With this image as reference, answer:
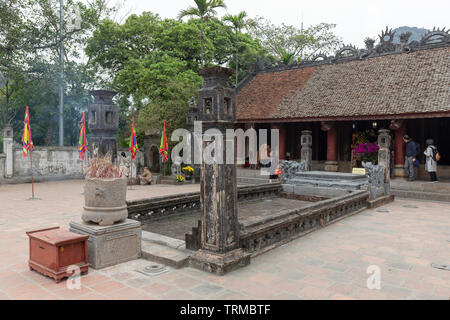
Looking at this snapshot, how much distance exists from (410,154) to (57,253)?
43.3 feet

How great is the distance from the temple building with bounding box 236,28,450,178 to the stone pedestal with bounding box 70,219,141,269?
1175 cm

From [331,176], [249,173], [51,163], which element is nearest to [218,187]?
[331,176]

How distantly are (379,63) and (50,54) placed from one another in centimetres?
1974

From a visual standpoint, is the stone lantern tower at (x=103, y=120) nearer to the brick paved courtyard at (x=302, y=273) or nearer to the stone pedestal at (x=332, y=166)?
the brick paved courtyard at (x=302, y=273)

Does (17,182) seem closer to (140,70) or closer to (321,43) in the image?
(140,70)

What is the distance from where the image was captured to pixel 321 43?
3161 cm

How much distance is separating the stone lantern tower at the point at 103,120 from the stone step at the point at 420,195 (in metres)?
10.1

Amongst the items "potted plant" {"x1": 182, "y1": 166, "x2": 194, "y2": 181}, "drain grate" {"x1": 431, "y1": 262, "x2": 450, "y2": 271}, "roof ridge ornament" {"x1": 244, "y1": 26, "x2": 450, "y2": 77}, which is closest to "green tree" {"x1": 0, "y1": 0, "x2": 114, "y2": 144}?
"potted plant" {"x1": 182, "y1": 166, "x2": 194, "y2": 181}

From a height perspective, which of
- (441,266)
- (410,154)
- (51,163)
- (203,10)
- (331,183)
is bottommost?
(441,266)

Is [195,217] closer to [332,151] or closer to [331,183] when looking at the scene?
[331,183]

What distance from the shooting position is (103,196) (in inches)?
192

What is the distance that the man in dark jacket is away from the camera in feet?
43.8

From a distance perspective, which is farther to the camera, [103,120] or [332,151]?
[332,151]
